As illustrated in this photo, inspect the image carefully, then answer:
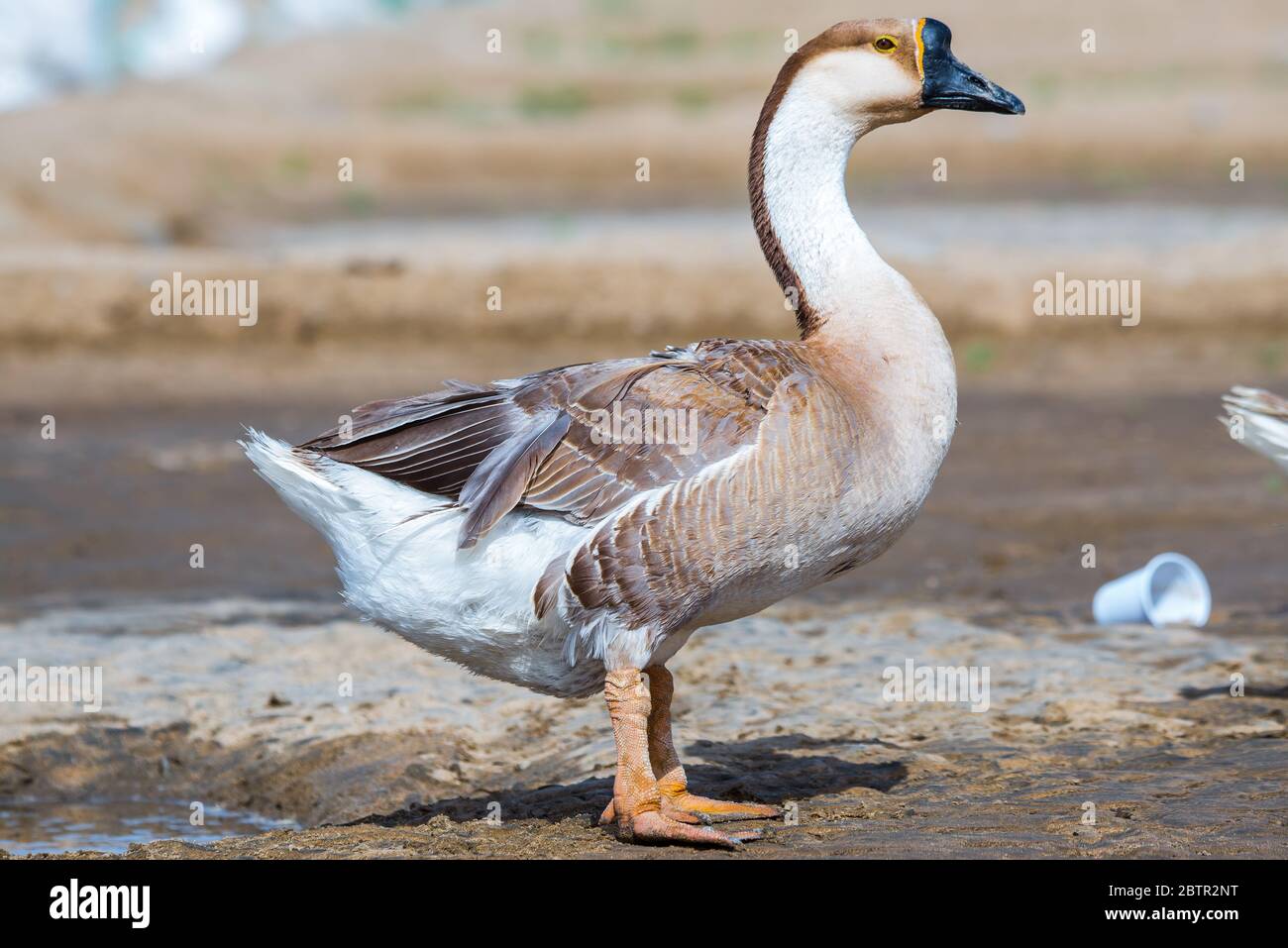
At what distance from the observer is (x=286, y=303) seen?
16953 millimetres

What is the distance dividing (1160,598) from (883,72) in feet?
13.8

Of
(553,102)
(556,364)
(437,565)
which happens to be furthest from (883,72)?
(553,102)

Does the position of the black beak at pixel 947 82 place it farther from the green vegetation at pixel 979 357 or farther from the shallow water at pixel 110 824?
the green vegetation at pixel 979 357

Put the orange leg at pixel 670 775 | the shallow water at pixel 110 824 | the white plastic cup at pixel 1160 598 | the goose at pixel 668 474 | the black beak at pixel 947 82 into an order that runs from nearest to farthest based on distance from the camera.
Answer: the goose at pixel 668 474, the orange leg at pixel 670 775, the black beak at pixel 947 82, the shallow water at pixel 110 824, the white plastic cup at pixel 1160 598

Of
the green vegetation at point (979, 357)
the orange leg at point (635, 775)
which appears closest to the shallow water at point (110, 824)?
the orange leg at point (635, 775)

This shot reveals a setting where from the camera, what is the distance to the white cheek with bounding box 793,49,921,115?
571 centimetres

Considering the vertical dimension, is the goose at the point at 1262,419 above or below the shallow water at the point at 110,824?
above

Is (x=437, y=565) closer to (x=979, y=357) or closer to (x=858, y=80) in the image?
(x=858, y=80)

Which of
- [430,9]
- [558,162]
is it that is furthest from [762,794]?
[430,9]

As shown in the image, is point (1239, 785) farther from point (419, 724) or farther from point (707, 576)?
point (419, 724)

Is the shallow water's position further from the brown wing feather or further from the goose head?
the goose head

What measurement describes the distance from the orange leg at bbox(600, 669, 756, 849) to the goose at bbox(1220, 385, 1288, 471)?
11.6 ft

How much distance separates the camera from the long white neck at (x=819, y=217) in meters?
5.68

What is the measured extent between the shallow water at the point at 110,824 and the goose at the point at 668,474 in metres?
1.66
